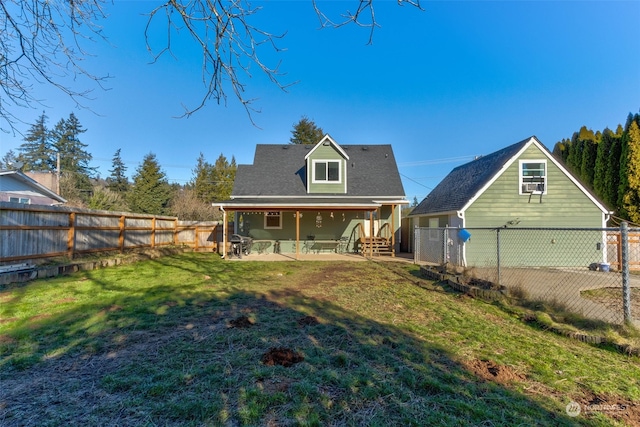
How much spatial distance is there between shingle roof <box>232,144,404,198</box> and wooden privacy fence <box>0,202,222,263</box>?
477 cm

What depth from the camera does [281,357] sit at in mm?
3271

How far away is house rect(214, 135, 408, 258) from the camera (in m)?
16.0

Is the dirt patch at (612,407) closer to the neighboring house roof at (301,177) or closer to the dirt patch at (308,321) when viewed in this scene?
the dirt patch at (308,321)

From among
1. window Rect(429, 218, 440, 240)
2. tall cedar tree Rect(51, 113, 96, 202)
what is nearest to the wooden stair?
window Rect(429, 218, 440, 240)

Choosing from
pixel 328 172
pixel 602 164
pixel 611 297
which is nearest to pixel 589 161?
pixel 602 164

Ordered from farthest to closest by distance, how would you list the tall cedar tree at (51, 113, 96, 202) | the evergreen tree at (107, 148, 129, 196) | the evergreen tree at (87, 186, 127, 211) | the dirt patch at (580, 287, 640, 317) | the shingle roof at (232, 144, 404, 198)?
the evergreen tree at (107, 148, 129, 196)
the tall cedar tree at (51, 113, 96, 202)
the evergreen tree at (87, 186, 127, 211)
the shingle roof at (232, 144, 404, 198)
the dirt patch at (580, 287, 640, 317)

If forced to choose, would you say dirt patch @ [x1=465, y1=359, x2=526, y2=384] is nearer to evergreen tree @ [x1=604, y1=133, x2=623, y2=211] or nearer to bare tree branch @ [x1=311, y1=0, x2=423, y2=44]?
bare tree branch @ [x1=311, y1=0, x2=423, y2=44]

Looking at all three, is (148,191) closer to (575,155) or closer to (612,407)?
(612,407)

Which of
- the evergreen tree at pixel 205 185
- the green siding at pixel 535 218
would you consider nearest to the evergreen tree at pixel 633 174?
the green siding at pixel 535 218

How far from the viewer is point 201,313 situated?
500 cm

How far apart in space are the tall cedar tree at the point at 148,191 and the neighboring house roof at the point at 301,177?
18.3 meters

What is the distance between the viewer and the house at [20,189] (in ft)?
59.0

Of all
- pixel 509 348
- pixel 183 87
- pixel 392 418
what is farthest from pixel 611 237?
pixel 183 87

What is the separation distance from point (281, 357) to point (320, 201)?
12.3 m
